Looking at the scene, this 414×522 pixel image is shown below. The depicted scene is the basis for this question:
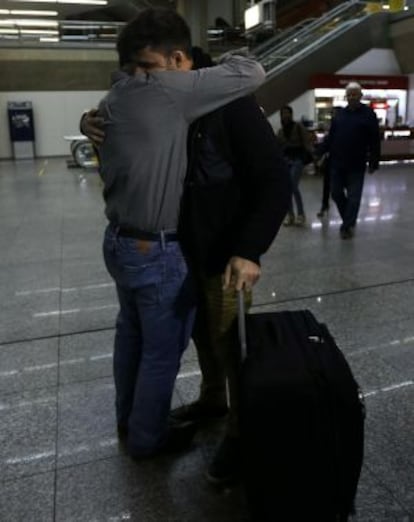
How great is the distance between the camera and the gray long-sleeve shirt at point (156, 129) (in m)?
1.53

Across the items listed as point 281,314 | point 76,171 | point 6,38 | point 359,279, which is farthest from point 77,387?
point 6,38

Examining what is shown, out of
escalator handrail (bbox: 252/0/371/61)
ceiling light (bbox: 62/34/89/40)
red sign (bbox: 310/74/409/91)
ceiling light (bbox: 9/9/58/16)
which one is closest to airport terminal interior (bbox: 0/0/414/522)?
red sign (bbox: 310/74/409/91)

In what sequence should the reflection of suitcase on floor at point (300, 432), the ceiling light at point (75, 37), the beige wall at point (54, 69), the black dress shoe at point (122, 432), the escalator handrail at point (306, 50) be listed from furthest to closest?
the ceiling light at point (75, 37) → the beige wall at point (54, 69) → the escalator handrail at point (306, 50) → the black dress shoe at point (122, 432) → the reflection of suitcase on floor at point (300, 432)

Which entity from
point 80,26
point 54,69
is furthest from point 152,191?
point 80,26

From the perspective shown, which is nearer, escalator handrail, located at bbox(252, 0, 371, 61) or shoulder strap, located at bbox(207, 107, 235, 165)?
shoulder strap, located at bbox(207, 107, 235, 165)

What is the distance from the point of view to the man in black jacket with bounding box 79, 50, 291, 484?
5.20ft

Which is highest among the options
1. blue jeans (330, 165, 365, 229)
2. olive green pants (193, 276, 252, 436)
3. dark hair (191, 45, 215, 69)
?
dark hair (191, 45, 215, 69)

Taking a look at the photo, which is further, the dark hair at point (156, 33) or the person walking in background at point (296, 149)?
the person walking in background at point (296, 149)

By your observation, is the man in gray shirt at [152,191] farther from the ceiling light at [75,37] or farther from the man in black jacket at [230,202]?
the ceiling light at [75,37]

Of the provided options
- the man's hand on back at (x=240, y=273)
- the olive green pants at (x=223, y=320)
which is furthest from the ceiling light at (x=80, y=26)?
the man's hand on back at (x=240, y=273)

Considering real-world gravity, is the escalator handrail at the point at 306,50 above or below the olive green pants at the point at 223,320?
above

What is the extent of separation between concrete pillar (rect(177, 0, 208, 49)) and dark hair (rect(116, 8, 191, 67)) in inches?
829

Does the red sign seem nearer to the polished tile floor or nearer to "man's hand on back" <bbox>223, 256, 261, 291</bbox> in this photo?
the polished tile floor

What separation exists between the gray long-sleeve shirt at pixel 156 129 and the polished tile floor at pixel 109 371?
97cm
